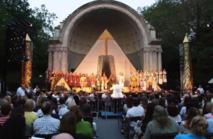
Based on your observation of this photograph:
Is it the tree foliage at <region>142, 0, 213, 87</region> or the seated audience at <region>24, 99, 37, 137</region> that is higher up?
the tree foliage at <region>142, 0, 213, 87</region>

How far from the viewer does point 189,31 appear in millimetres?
41156

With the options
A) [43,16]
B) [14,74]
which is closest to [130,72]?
[14,74]

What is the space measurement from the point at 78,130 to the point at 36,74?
3747 cm

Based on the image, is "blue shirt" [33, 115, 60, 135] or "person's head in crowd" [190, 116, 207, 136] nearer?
"person's head in crowd" [190, 116, 207, 136]

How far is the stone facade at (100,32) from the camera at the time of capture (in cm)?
3469

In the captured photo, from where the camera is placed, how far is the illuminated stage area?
33.5m

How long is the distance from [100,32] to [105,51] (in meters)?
1.94

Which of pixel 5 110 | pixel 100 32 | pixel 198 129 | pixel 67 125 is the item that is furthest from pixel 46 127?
pixel 100 32

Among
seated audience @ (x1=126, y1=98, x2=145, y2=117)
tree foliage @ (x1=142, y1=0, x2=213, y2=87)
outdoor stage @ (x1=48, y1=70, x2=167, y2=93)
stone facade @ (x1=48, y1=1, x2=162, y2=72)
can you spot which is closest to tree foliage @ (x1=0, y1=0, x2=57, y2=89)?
stone facade @ (x1=48, y1=1, x2=162, y2=72)

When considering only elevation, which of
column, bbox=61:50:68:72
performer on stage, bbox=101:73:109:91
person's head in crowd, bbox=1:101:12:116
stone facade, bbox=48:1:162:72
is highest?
stone facade, bbox=48:1:162:72

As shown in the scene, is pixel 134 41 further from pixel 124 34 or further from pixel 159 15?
pixel 159 15

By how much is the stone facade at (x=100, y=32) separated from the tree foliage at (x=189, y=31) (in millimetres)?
4477

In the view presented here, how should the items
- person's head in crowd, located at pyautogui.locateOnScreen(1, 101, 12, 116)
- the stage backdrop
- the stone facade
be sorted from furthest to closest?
1. the stage backdrop
2. the stone facade
3. person's head in crowd, located at pyautogui.locateOnScreen(1, 101, 12, 116)

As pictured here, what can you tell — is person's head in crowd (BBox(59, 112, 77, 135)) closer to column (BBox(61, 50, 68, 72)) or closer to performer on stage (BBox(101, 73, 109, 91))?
performer on stage (BBox(101, 73, 109, 91))
